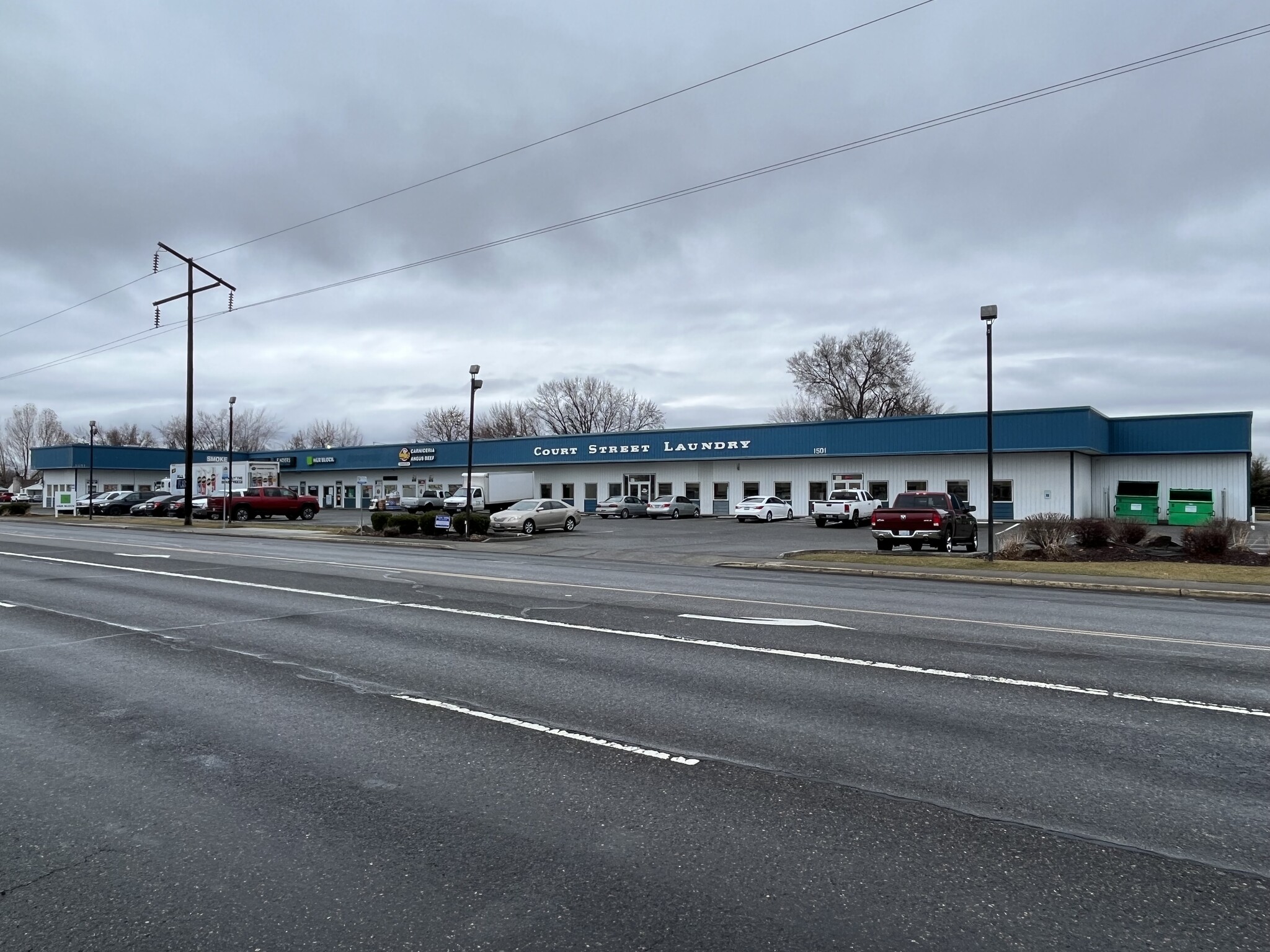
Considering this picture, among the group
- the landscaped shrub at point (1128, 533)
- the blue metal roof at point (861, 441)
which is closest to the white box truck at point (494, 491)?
the blue metal roof at point (861, 441)

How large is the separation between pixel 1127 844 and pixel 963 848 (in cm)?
81

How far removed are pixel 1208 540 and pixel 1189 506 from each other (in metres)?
20.5

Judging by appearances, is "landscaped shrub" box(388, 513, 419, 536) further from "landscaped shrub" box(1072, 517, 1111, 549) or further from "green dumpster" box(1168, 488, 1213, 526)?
"green dumpster" box(1168, 488, 1213, 526)

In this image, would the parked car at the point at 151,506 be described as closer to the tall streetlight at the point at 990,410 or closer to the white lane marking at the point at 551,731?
the tall streetlight at the point at 990,410

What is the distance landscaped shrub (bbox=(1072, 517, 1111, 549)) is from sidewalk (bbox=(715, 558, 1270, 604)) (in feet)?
20.1

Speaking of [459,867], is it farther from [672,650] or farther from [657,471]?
[657,471]

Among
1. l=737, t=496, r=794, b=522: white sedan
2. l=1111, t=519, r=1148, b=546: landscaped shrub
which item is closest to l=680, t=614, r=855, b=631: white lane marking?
l=1111, t=519, r=1148, b=546: landscaped shrub

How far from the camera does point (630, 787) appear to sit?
15.4ft

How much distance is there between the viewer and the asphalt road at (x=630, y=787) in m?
3.30

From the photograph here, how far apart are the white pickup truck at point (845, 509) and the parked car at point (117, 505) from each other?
43114 mm

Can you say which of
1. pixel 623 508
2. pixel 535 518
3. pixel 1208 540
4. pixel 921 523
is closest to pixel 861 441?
pixel 623 508

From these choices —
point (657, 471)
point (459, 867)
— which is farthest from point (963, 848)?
point (657, 471)

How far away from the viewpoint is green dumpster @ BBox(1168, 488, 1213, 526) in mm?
37219

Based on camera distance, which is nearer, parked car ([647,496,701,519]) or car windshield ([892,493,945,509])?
car windshield ([892,493,945,509])
